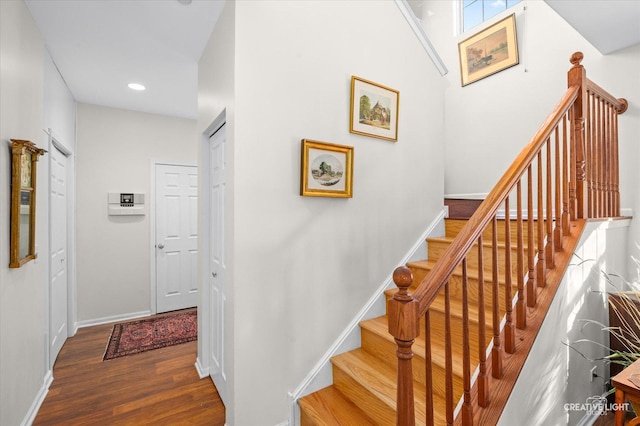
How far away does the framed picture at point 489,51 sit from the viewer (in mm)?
2938

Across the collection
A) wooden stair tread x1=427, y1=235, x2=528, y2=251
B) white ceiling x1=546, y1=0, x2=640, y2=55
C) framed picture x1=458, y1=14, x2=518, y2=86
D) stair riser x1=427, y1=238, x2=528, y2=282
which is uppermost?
framed picture x1=458, y1=14, x2=518, y2=86

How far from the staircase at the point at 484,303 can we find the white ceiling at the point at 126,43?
6.86 ft

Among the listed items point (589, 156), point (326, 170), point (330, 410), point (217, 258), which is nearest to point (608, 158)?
point (589, 156)

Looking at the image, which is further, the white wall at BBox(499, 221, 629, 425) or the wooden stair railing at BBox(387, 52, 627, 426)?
the white wall at BBox(499, 221, 629, 425)

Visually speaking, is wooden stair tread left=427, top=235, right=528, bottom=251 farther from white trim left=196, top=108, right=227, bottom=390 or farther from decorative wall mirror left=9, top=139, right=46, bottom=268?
decorative wall mirror left=9, top=139, right=46, bottom=268

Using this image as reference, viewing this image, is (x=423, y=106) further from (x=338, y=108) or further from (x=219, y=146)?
(x=219, y=146)

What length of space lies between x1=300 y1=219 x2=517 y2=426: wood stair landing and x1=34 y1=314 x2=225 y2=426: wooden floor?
81 centimetres

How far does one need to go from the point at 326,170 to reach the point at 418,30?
155 cm

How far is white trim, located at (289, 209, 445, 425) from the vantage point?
192cm

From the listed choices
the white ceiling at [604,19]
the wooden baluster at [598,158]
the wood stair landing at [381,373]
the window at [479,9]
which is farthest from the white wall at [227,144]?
the window at [479,9]

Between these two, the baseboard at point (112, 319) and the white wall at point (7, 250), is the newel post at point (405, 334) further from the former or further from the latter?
the baseboard at point (112, 319)

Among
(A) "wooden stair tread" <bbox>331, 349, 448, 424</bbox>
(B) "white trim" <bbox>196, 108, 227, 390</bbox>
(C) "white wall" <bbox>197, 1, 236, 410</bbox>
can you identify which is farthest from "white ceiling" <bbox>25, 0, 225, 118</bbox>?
(A) "wooden stair tread" <bbox>331, 349, 448, 424</bbox>

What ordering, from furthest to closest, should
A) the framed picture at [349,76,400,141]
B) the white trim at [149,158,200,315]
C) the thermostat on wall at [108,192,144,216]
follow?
1. the white trim at [149,158,200,315]
2. the thermostat on wall at [108,192,144,216]
3. the framed picture at [349,76,400,141]

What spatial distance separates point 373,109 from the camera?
2293 millimetres
